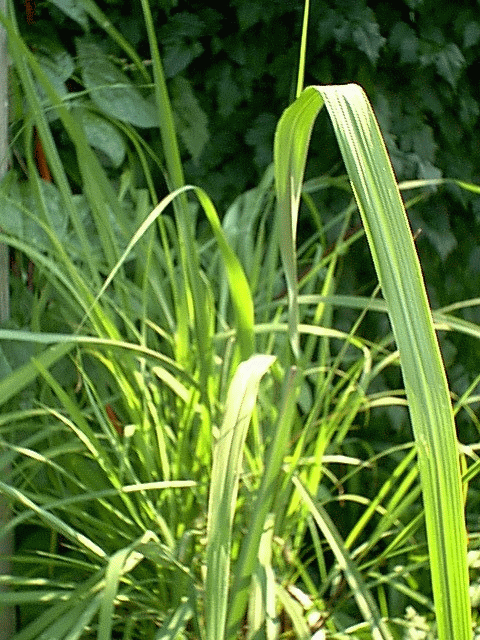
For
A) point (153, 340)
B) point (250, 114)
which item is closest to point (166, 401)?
point (153, 340)

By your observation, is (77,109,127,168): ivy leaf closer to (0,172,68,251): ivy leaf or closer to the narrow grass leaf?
(0,172,68,251): ivy leaf

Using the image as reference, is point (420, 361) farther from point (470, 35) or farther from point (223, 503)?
point (470, 35)

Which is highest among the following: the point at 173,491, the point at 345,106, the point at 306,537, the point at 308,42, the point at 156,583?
the point at 308,42

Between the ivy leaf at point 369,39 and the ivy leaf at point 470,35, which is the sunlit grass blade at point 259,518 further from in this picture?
the ivy leaf at point 470,35

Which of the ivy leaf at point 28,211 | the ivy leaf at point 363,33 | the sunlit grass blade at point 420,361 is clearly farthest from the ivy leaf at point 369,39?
the sunlit grass blade at point 420,361

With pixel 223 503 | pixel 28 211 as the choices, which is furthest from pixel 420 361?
A: pixel 28 211

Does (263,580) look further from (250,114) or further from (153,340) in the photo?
(250,114)

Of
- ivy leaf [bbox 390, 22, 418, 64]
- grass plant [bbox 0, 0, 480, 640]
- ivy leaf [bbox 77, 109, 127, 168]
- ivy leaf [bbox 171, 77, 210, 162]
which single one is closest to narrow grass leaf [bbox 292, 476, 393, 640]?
grass plant [bbox 0, 0, 480, 640]
